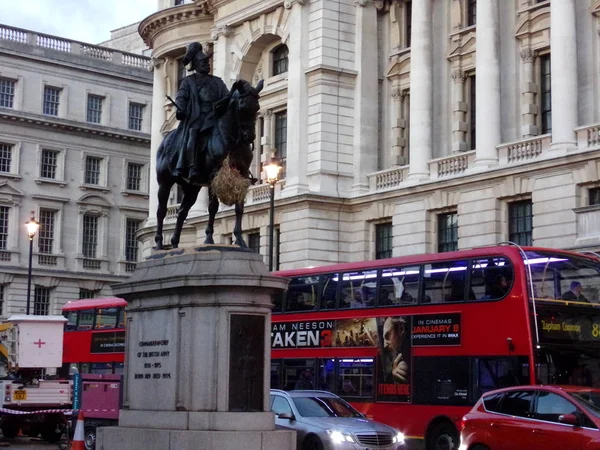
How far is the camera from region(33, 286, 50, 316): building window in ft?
228

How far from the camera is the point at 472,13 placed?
149ft

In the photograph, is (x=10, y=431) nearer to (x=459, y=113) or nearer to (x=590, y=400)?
(x=590, y=400)

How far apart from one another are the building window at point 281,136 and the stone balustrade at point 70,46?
23.9 metres

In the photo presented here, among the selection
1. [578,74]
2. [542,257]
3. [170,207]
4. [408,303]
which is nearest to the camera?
[542,257]

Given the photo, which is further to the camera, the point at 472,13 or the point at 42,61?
the point at 42,61

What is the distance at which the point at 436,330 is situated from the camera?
2744 cm

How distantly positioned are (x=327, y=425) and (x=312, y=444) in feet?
1.49

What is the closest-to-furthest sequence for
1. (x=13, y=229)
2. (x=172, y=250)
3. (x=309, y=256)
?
(x=172, y=250)
(x=309, y=256)
(x=13, y=229)

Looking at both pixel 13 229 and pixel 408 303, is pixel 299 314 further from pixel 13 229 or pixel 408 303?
pixel 13 229

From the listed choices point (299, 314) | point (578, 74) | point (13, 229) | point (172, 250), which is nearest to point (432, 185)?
point (578, 74)

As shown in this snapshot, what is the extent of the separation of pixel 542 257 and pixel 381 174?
21310 mm

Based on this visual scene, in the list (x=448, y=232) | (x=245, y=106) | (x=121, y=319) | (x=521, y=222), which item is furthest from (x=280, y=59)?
(x=245, y=106)

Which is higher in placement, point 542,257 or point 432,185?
point 432,185

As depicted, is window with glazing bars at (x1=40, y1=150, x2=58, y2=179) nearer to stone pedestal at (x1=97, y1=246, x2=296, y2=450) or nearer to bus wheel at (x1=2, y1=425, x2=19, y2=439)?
bus wheel at (x1=2, y1=425, x2=19, y2=439)
